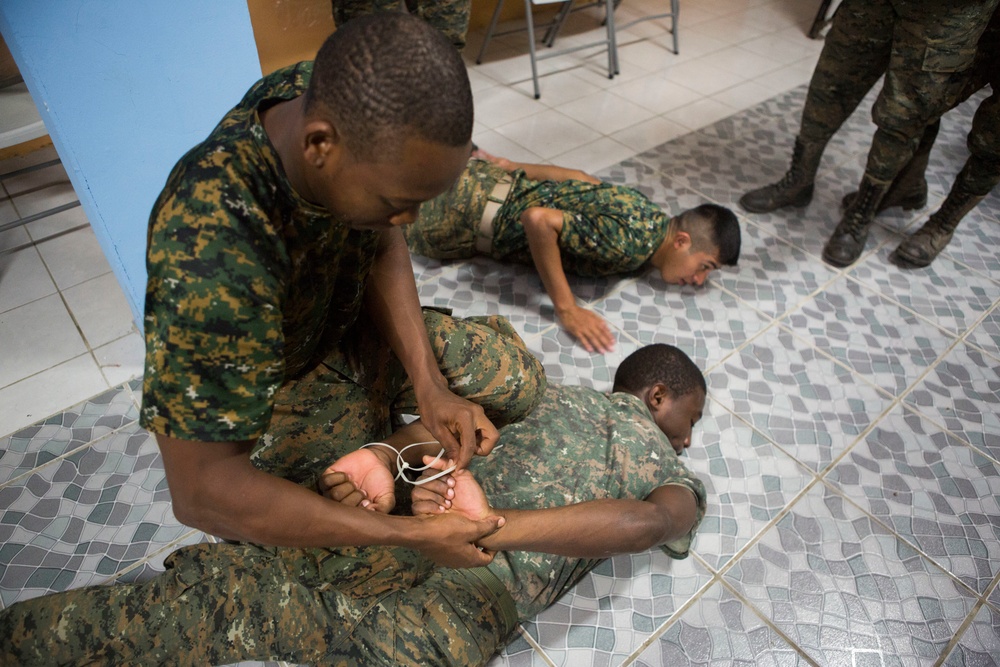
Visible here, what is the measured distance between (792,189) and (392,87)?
7.09ft

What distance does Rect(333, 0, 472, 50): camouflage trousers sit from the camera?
2223mm

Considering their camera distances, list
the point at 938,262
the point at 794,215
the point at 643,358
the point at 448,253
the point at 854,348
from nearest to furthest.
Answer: the point at 643,358, the point at 854,348, the point at 448,253, the point at 938,262, the point at 794,215

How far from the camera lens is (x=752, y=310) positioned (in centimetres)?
202

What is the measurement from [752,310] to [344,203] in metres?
1.61

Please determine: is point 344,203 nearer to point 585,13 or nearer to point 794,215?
point 794,215

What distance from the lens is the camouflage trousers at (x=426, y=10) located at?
2223 millimetres

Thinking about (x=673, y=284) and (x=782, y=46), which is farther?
(x=782, y=46)

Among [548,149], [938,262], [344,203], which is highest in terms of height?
[344,203]

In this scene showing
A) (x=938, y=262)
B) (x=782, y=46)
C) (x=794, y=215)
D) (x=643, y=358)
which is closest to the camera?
(x=643, y=358)

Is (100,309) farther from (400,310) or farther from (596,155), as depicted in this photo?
(596,155)

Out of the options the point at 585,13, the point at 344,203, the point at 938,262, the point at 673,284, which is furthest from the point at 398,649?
the point at 585,13

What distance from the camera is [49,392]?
→ 5.36 ft

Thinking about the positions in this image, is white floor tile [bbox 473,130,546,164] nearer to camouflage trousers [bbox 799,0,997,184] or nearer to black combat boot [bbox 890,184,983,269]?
camouflage trousers [bbox 799,0,997,184]

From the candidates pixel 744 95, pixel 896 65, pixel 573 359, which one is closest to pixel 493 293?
pixel 573 359
